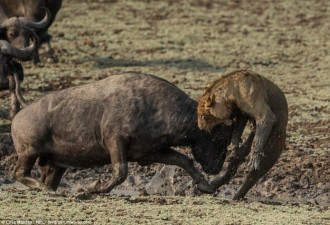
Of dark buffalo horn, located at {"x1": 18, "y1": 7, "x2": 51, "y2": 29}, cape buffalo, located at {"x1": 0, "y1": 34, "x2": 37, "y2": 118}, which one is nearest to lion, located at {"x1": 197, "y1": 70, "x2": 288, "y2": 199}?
cape buffalo, located at {"x1": 0, "y1": 34, "x2": 37, "y2": 118}

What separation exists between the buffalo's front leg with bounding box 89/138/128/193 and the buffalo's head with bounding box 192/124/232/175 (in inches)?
25.1

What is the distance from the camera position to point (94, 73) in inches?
634

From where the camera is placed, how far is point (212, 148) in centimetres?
947

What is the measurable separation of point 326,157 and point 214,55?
6300mm

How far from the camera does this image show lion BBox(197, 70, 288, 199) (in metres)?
8.69

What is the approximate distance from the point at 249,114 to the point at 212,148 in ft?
2.75

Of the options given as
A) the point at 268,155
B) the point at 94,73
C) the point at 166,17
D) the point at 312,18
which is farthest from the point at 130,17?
the point at 268,155

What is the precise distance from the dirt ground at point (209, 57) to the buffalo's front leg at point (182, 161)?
0.73 metres

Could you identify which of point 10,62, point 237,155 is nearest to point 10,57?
point 10,62

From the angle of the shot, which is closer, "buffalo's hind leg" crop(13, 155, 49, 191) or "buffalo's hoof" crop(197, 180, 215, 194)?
"buffalo's hoof" crop(197, 180, 215, 194)

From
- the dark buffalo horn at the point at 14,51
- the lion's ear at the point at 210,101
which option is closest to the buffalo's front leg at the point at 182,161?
the lion's ear at the point at 210,101

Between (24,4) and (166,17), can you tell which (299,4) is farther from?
(24,4)

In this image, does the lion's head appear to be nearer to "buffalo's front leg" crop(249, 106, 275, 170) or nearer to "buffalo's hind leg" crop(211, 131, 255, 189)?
"buffalo's hind leg" crop(211, 131, 255, 189)

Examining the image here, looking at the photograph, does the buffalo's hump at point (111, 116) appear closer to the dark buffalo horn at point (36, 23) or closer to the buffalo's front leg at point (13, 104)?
the buffalo's front leg at point (13, 104)
